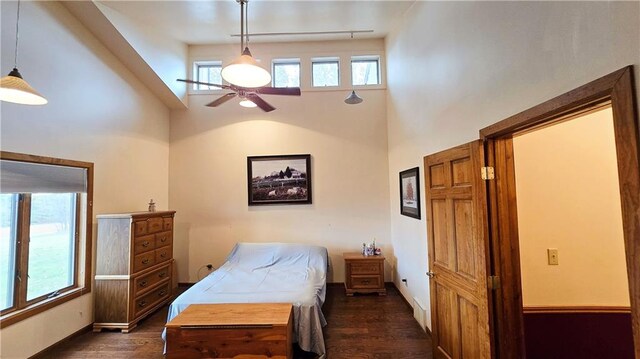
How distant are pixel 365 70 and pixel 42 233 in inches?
200

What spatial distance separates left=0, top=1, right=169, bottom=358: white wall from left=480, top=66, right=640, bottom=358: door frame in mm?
4063

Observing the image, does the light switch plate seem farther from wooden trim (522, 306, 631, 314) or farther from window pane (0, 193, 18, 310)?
window pane (0, 193, 18, 310)

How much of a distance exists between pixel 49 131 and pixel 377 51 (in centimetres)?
476

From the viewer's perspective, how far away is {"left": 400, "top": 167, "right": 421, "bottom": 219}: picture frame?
3.22m

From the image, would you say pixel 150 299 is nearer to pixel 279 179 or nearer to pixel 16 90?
pixel 279 179

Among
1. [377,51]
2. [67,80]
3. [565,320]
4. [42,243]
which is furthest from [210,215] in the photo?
[565,320]

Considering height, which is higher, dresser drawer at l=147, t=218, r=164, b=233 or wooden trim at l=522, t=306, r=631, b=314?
dresser drawer at l=147, t=218, r=164, b=233

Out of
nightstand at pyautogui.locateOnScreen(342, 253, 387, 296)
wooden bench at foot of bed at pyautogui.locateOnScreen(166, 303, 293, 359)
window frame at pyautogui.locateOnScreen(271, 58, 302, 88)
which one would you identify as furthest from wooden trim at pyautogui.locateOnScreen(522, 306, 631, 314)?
window frame at pyautogui.locateOnScreen(271, 58, 302, 88)

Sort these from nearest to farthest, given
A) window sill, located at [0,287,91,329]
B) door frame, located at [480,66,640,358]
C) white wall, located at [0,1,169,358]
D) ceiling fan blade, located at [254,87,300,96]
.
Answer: door frame, located at [480,66,640,358]
window sill, located at [0,287,91,329]
white wall, located at [0,1,169,358]
ceiling fan blade, located at [254,87,300,96]

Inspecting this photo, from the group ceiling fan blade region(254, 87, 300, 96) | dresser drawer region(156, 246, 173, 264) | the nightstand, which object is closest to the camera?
ceiling fan blade region(254, 87, 300, 96)

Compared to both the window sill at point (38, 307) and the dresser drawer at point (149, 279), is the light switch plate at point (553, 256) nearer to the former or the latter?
the dresser drawer at point (149, 279)

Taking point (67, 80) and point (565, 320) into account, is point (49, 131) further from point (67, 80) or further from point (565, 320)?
point (565, 320)

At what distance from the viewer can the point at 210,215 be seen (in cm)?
470

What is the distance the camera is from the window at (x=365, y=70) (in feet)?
15.8
